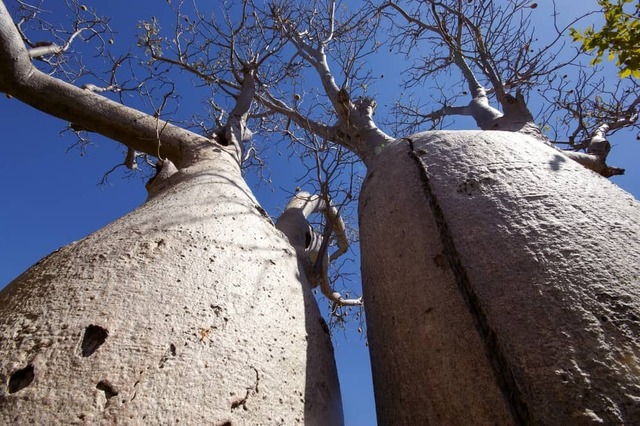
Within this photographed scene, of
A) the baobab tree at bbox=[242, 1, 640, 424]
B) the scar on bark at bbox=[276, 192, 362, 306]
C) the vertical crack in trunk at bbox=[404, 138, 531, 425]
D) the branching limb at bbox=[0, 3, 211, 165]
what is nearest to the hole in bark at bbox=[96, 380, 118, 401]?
the baobab tree at bbox=[242, 1, 640, 424]

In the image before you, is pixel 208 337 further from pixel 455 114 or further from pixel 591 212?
pixel 455 114

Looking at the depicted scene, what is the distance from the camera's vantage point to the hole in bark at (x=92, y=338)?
0.68 meters

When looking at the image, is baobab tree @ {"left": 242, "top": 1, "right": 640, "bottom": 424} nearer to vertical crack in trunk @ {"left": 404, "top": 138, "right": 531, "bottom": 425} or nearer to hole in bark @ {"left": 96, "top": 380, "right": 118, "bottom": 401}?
vertical crack in trunk @ {"left": 404, "top": 138, "right": 531, "bottom": 425}

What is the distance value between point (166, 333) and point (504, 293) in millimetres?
647

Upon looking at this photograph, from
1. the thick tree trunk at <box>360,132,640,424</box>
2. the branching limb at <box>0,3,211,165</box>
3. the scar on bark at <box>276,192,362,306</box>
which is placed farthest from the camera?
the branching limb at <box>0,3,211,165</box>

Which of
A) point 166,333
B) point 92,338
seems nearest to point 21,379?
point 92,338

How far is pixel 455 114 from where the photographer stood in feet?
10.4

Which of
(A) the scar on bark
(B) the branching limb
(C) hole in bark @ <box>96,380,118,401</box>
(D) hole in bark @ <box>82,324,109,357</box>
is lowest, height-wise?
(C) hole in bark @ <box>96,380,118,401</box>

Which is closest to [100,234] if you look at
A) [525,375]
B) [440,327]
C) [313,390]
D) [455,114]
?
[313,390]

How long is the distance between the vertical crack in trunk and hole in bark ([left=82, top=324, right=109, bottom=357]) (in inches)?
27.3

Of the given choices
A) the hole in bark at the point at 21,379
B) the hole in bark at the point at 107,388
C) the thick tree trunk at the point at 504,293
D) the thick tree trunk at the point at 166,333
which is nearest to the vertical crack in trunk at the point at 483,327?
the thick tree trunk at the point at 504,293

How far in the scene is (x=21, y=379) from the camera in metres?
0.64

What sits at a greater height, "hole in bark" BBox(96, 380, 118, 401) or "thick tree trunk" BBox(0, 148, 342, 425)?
"thick tree trunk" BBox(0, 148, 342, 425)

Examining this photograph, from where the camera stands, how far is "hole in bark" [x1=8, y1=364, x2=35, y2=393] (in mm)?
626
